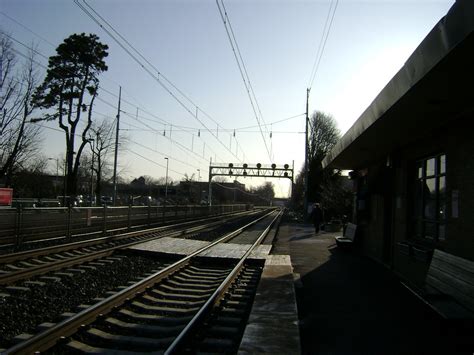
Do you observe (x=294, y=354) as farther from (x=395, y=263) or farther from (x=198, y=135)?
(x=198, y=135)

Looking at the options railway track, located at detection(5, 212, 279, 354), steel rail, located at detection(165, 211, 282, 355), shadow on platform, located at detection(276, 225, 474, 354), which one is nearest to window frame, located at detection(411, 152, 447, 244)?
shadow on platform, located at detection(276, 225, 474, 354)

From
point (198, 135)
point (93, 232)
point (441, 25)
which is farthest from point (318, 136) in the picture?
point (441, 25)

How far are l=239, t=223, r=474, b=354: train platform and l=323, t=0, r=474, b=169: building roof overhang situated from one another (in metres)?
3.27

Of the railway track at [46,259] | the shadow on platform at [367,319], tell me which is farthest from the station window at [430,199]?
the railway track at [46,259]

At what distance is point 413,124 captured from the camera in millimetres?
9422

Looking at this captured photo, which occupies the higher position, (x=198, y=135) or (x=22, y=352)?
(x=198, y=135)

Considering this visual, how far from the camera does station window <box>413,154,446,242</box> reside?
32.2ft

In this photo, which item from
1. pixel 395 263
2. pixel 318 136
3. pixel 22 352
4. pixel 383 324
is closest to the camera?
pixel 22 352

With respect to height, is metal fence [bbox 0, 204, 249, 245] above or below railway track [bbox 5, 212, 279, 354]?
above

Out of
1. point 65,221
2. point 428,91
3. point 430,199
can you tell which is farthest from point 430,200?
point 65,221

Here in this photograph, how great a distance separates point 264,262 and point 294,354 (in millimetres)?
8327

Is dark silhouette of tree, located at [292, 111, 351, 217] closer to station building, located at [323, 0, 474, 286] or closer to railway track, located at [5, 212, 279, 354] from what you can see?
station building, located at [323, 0, 474, 286]

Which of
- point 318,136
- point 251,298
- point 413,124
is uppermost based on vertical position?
point 318,136

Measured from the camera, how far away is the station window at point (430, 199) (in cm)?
982
